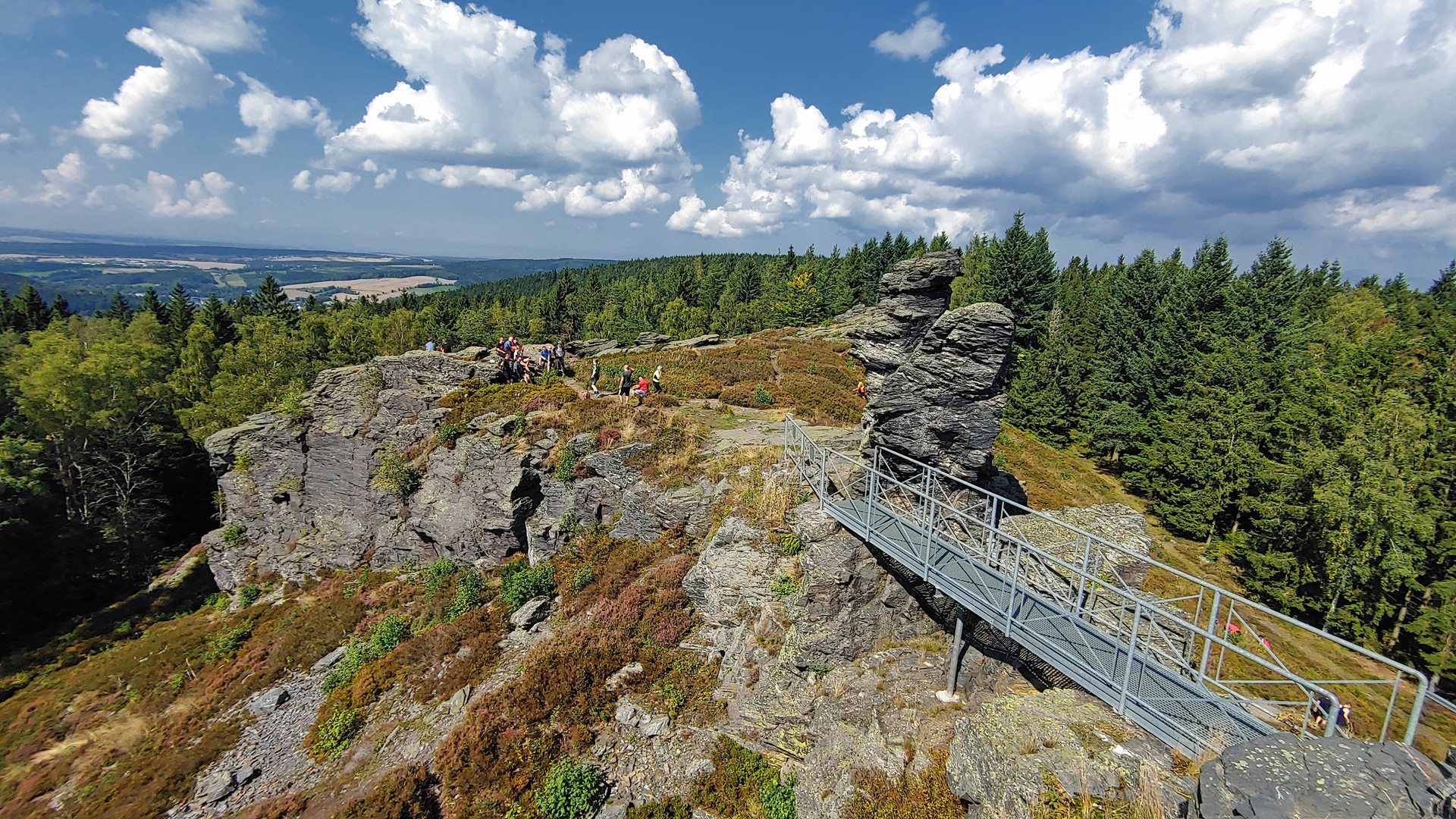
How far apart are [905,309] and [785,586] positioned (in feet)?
29.6

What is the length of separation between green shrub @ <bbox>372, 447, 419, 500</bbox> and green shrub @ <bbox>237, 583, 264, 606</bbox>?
31.8 feet

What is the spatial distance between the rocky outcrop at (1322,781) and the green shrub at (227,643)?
3311 centimetres

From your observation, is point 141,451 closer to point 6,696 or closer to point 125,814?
point 6,696

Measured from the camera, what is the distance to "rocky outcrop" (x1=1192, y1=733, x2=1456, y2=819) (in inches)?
214

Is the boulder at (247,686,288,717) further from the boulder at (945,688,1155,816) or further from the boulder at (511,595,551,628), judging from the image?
the boulder at (945,688,1155,816)

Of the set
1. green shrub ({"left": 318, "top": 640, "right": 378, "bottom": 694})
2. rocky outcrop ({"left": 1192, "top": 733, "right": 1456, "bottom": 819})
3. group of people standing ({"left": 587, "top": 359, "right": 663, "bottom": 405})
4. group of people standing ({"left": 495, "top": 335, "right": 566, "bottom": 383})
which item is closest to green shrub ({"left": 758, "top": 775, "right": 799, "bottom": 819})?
rocky outcrop ({"left": 1192, "top": 733, "right": 1456, "bottom": 819})

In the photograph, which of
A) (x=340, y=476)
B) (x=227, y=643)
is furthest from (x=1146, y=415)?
(x=227, y=643)

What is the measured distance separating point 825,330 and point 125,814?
50.5 m

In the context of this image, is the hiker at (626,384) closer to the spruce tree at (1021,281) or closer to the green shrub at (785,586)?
the green shrub at (785,586)

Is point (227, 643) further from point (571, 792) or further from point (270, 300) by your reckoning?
point (270, 300)

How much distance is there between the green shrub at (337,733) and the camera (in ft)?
53.6

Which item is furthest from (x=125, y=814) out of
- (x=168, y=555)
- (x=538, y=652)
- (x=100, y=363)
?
(x=100, y=363)

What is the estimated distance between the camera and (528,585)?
Answer: 2011 centimetres

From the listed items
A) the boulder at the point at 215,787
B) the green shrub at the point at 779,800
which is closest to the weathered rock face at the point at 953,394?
the green shrub at the point at 779,800
